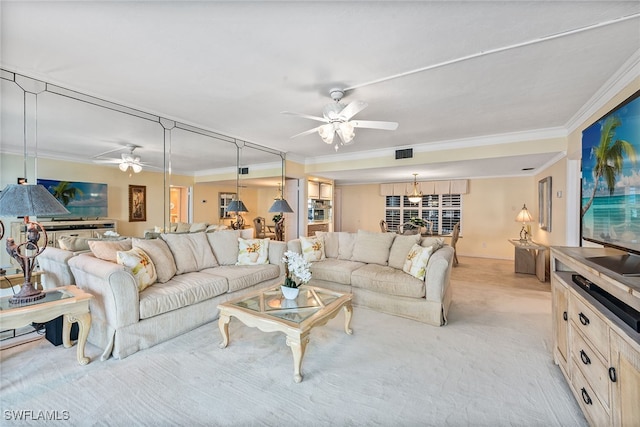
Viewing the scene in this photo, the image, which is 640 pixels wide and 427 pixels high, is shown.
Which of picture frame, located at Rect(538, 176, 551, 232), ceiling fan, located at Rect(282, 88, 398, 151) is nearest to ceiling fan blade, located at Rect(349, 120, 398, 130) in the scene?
ceiling fan, located at Rect(282, 88, 398, 151)

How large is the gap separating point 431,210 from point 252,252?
6.02 metres

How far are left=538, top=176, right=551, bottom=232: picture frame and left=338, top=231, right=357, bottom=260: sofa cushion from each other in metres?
3.76

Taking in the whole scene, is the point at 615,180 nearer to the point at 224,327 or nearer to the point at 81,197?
the point at 224,327

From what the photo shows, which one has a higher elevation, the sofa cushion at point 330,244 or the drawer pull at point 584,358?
the sofa cushion at point 330,244

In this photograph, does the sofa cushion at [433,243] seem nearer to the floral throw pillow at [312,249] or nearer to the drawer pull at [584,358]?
the floral throw pillow at [312,249]

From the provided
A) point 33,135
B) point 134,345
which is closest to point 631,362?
point 134,345

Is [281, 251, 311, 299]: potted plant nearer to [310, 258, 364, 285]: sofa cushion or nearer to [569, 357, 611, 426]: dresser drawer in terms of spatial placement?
[310, 258, 364, 285]: sofa cushion

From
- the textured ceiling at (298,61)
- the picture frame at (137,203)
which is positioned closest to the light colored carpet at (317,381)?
the picture frame at (137,203)

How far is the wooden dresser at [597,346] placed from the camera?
112 cm

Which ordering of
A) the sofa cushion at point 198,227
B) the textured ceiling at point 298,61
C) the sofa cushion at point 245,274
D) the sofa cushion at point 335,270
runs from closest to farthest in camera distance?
the textured ceiling at point 298,61 → the sofa cushion at point 245,274 → the sofa cushion at point 335,270 → the sofa cushion at point 198,227

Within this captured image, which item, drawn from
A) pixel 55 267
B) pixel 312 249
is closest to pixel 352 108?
pixel 312 249

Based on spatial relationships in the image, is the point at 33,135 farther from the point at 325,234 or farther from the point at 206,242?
the point at 325,234

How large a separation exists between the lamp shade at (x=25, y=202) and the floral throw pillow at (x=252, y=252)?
6.40 feet

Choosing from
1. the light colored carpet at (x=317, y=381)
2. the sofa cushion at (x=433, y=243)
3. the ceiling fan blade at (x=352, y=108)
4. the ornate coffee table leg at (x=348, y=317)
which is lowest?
the light colored carpet at (x=317, y=381)
